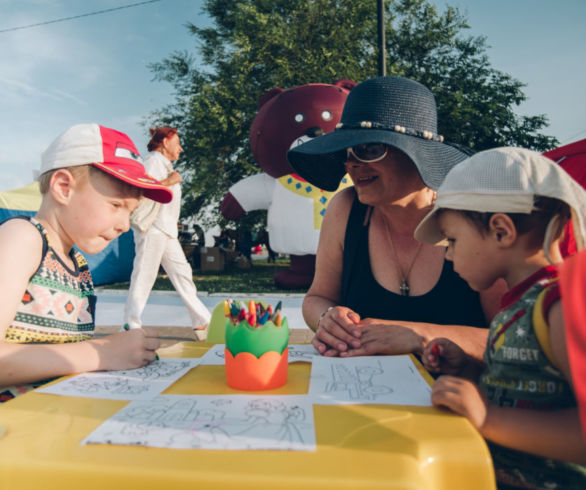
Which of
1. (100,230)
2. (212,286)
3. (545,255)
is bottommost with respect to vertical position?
(212,286)

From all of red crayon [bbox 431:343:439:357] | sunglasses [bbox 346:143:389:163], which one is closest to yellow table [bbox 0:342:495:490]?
red crayon [bbox 431:343:439:357]

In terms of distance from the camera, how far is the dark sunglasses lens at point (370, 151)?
153cm

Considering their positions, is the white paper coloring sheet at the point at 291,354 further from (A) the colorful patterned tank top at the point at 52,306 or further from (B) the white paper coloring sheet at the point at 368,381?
(A) the colorful patterned tank top at the point at 52,306

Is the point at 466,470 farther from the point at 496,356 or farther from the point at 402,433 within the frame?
the point at 496,356

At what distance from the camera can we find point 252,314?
3.29 feet

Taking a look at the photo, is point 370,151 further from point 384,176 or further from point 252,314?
point 252,314

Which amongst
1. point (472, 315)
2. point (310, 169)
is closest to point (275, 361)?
point (472, 315)

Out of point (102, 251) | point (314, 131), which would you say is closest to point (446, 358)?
point (314, 131)

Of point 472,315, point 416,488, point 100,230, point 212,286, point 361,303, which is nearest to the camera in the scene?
point 416,488

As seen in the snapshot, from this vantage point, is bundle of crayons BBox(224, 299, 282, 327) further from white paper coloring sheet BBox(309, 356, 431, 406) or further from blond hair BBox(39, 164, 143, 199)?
blond hair BBox(39, 164, 143, 199)

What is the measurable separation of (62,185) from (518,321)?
122 centimetres

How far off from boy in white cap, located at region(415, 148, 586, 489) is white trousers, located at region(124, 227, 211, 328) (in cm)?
349

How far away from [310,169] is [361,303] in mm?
611

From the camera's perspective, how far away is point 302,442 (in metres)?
0.69
